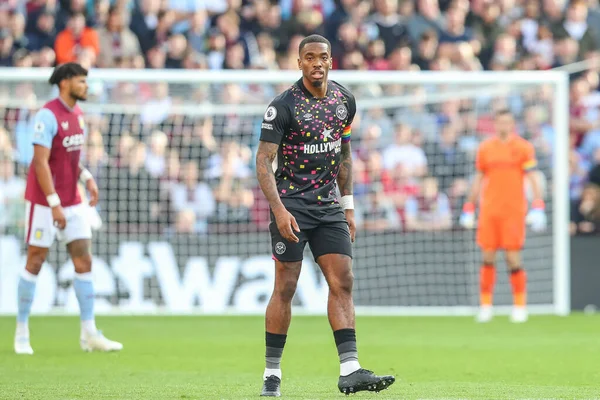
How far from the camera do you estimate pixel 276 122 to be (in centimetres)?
733

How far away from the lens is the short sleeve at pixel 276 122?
289 inches

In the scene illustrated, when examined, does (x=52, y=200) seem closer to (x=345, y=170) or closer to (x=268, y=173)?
(x=345, y=170)

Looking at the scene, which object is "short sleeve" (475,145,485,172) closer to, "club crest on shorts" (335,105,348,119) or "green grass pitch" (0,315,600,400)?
"green grass pitch" (0,315,600,400)

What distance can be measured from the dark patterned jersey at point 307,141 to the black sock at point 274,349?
2.74 feet

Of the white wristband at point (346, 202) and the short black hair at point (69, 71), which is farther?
the short black hair at point (69, 71)

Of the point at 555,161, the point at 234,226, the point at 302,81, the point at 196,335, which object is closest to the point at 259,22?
the point at 234,226

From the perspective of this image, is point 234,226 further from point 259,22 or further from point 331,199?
point 331,199

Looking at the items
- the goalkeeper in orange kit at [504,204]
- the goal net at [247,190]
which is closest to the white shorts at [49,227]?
the goal net at [247,190]

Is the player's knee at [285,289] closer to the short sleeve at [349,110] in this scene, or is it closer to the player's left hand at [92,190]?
the short sleeve at [349,110]

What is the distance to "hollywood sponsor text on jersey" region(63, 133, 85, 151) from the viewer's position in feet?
35.1

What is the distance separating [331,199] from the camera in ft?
25.0

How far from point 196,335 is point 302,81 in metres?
6.13

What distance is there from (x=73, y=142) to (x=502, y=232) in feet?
21.4

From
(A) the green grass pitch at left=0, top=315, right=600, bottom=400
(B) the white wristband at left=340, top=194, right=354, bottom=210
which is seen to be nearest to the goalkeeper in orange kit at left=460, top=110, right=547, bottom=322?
(A) the green grass pitch at left=0, top=315, right=600, bottom=400
